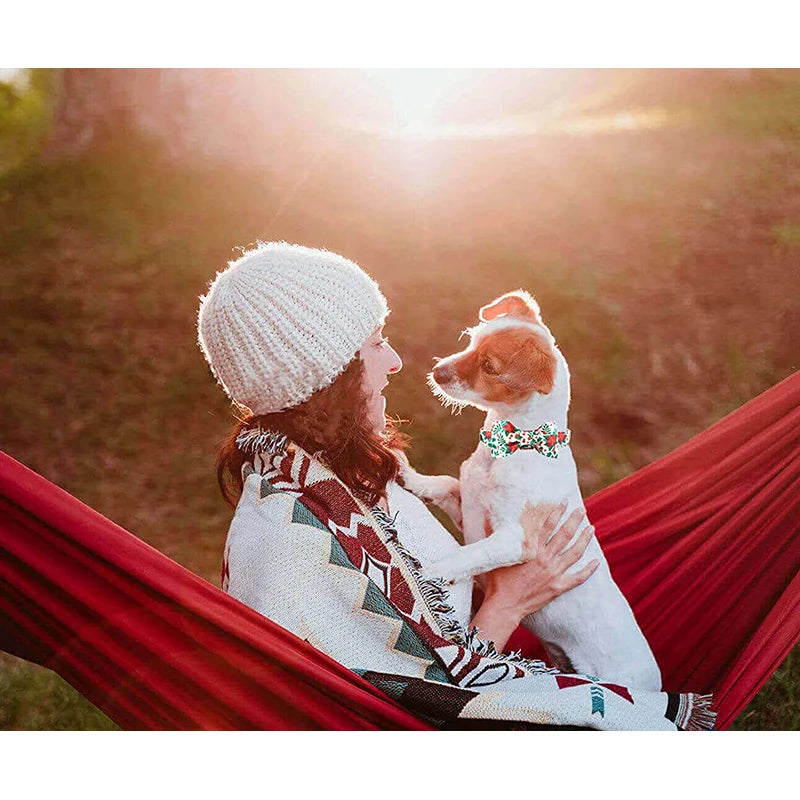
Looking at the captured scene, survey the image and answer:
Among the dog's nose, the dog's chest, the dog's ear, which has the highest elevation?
the dog's ear

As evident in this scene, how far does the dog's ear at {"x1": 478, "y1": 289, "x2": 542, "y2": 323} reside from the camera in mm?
2254

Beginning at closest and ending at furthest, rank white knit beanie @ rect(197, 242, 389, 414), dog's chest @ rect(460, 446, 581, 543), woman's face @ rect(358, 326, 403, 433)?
white knit beanie @ rect(197, 242, 389, 414), woman's face @ rect(358, 326, 403, 433), dog's chest @ rect(460, 446, 581, 543)

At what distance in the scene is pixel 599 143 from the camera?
2.45 meters

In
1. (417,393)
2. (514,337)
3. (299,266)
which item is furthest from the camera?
(417,393)

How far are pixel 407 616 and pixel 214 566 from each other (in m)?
0.57

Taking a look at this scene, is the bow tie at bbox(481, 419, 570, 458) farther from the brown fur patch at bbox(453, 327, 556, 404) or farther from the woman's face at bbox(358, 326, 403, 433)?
the woman's face at bbox(358, 326, 403, 433)

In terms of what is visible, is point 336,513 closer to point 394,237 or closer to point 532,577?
point 532,577

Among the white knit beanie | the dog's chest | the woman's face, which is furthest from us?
the dog's chest

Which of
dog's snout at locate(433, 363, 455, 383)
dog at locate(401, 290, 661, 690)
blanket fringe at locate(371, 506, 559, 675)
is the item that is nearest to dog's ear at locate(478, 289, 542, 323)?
dog at locate(401, 290, 661, 690)

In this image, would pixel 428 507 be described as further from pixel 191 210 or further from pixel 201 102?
pixel 201 102

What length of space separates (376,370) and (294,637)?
21.9 inches

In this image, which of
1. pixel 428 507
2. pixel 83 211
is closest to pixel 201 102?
pixel 83 211

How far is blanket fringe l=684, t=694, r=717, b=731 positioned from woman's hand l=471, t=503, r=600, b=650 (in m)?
0.38

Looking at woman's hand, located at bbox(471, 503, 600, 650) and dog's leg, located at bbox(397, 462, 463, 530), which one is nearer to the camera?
woman's hand, located at bbox(471, 503, 600, 650)
